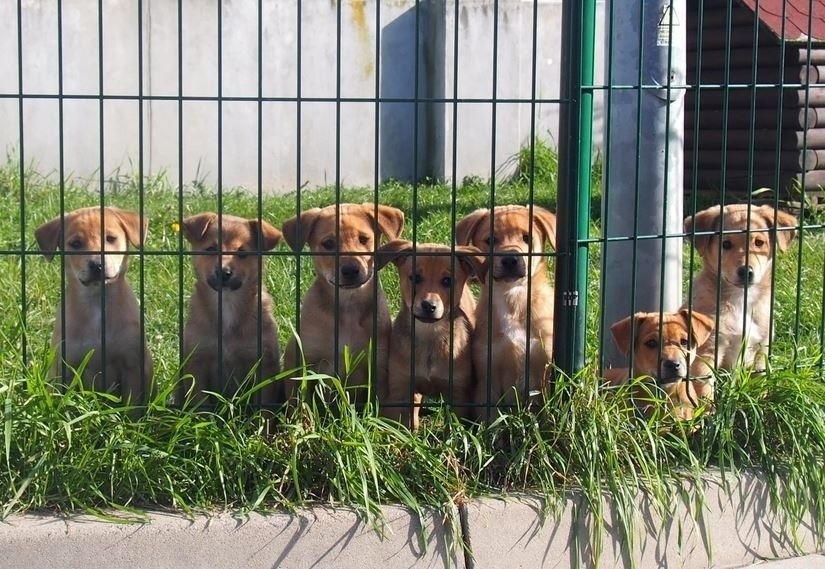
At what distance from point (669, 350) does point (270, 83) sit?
28.0 feet

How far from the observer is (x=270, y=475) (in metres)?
4.07

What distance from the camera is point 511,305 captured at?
531 cm

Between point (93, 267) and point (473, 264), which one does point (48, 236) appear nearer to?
point (93, 267)

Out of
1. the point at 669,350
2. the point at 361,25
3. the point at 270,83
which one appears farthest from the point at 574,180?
the point at 361,25

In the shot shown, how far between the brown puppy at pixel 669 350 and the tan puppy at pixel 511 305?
13.9 inches

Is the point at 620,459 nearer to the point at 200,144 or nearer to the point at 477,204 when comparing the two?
the point at 477,204

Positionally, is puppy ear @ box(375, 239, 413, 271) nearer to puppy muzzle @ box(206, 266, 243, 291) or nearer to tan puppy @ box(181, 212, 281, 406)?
tan puppy @ box(181, 212, 281, 406)

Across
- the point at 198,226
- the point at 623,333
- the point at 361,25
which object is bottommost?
the point at 623,333

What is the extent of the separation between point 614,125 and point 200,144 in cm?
787

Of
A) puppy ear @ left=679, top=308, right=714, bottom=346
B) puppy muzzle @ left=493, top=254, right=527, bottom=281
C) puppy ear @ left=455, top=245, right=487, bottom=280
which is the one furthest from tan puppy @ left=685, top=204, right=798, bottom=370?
puppy ear @ left=455, top=245, right=487, bottom=280

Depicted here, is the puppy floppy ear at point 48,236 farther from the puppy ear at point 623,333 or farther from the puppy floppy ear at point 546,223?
the puppy ear at point 623,333

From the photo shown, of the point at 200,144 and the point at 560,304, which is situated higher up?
the point at 200,144

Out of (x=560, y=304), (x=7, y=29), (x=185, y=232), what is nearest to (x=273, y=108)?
(x=7, y=29)

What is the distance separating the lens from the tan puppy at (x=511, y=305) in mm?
5105
